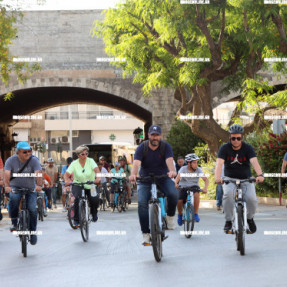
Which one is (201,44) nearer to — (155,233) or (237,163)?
(237,163)

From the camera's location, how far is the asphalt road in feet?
24.5

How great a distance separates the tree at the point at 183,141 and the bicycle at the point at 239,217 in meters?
21.6

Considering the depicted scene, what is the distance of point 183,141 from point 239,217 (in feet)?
73.3

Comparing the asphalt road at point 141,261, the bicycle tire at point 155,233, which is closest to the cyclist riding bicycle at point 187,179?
the asphalt road at point 141,261

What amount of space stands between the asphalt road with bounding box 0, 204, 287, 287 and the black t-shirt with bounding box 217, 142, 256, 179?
1057 millimetres

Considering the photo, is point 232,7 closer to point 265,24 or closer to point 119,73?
point 265,24

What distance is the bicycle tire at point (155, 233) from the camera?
878 centimetres

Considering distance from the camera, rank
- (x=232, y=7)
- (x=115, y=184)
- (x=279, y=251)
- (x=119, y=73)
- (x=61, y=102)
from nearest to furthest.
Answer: (x=279, y=251), (x=232, y=7), (x=115, y=184), (x=119, y=73), (x=61, y=102)

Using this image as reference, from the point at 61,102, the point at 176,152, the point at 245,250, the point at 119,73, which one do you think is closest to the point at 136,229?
the point at 245,250

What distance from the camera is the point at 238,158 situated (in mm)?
9531

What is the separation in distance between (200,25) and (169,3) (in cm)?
124

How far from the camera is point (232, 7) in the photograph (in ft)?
70.0

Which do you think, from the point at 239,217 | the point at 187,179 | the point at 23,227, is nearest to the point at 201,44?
the point at 187,179

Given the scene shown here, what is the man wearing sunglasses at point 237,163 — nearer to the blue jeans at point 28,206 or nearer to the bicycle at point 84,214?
the blue jeans at point 28,206
